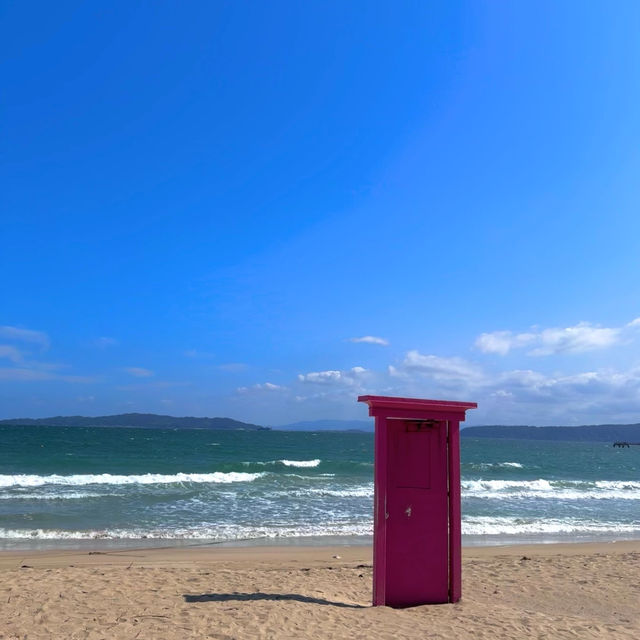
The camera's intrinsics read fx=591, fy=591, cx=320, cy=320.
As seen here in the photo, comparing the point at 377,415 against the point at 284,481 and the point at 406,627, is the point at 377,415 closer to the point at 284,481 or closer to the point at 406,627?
the point at 406,627

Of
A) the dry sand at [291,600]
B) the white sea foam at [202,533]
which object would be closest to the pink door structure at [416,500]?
the dry sand at [291,600]

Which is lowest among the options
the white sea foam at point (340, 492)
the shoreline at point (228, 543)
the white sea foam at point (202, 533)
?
the shoreline at point (228, 543)

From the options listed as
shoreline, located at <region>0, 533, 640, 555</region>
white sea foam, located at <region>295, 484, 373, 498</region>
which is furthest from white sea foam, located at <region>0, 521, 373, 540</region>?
white sea foam, located at <region>295, 484, 373, 498</region>

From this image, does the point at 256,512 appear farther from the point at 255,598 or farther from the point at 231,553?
the point at 255,598

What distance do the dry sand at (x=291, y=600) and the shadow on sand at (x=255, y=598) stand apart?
0.07ft

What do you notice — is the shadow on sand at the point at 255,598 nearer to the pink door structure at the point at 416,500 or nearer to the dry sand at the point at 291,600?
the dry sand at the point at 291,600

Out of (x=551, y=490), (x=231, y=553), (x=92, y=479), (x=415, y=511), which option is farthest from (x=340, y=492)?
(x=415, y=511)

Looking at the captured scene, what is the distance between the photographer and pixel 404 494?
20.1ft

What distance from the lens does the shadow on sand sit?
21.0 ft

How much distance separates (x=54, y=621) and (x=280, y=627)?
2155 millimetres

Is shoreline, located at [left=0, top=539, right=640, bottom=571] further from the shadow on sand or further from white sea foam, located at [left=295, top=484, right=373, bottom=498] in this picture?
white sea foam, located at [left=295, top=484, right=373, bottom=498]

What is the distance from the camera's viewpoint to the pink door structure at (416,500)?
606 cm

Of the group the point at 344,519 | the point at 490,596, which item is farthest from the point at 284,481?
the point at 490,596

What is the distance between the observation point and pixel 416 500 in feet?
20.1
